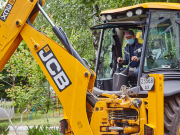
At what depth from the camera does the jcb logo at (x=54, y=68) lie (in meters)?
4.15

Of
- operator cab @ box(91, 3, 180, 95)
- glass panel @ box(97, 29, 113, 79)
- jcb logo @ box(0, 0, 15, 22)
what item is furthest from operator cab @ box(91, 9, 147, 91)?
jcb logo @ box(0, 0, 15, 22)

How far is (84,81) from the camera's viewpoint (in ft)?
13.4

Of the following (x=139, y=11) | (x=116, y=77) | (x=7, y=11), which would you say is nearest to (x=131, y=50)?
(x=116, y=77)

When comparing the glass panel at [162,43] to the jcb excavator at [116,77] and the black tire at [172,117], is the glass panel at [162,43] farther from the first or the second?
the black tire at [172,117]

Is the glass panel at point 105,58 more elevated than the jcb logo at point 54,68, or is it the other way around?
the glass panel at point 105,58

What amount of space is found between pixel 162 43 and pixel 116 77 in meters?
1.03

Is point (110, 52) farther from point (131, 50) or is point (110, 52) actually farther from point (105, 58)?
point (131, 50)

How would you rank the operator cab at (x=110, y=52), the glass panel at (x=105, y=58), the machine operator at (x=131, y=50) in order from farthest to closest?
the glass panel at (x=105, y=58), the operator cab at (x=110, y=52), the machine operator at (x=131, y=50)

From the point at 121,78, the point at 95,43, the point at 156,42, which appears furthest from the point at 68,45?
the point at 95,43

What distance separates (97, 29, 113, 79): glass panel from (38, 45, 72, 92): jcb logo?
4.96 ft

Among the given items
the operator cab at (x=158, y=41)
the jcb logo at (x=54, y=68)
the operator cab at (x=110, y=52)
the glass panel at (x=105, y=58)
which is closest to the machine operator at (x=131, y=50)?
the operator cab at (x=110, y=52)

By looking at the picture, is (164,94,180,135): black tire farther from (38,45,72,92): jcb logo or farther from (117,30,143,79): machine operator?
(38,45,72,92): jcb logo

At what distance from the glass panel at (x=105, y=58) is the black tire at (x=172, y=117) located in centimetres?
173

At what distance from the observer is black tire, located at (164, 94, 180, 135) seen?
388cm
